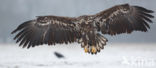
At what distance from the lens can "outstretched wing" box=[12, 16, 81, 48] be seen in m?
9.81

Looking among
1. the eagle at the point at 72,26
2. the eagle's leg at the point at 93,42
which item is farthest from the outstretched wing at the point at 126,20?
the eagle's leg at the point at 93,42

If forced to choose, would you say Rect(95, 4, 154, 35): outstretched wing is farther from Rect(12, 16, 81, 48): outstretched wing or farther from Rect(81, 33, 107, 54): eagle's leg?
Rect(12, 16, 81, 48): outstretched wing

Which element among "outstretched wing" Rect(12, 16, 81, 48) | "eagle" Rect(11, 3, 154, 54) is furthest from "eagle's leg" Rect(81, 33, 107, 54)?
"outstretched wing" Rect(12, 16, 81, 48)

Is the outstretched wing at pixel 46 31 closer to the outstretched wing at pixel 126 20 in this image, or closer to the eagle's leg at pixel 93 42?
the eagle's leg at pixel 93 42

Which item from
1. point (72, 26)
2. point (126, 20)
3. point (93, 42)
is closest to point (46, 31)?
point (72, 26)

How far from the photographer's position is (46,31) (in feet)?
33.2

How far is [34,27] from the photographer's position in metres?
10.2

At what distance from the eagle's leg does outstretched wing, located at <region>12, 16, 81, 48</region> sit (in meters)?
0.74

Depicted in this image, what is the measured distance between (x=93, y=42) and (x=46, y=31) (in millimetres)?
1783

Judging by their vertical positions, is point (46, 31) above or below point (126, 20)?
below

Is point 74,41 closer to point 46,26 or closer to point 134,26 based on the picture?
point 46,26

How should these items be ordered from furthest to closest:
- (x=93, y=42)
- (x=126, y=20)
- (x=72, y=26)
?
(x=126, y=20) → (x=72, y=26) → (x=93, y=42)

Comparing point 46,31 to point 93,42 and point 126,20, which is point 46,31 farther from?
point 126,20

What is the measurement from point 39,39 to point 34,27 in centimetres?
41
